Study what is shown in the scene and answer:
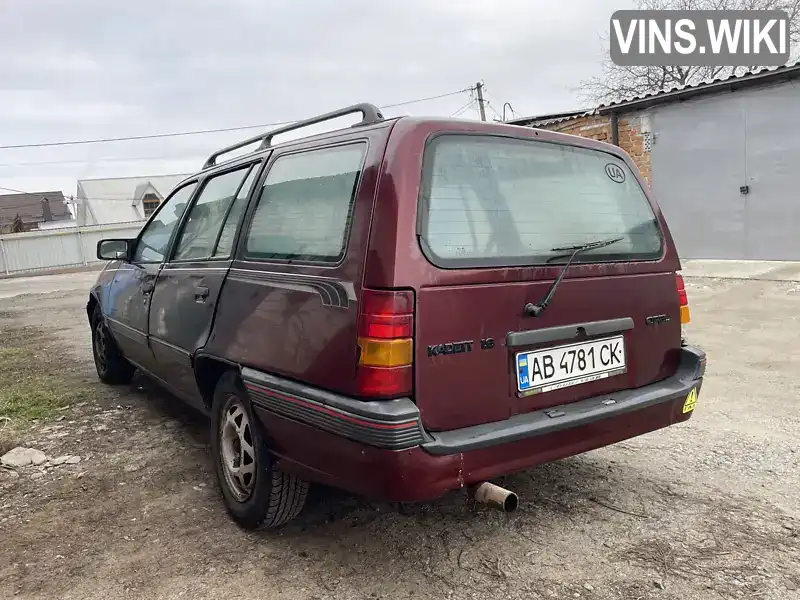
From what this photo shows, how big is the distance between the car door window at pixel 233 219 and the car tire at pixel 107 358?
2.40m

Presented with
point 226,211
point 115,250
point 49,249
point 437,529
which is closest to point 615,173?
point 437,529

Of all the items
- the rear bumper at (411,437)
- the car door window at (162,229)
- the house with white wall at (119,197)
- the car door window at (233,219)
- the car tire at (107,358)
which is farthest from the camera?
the house with white wall at (119,197)

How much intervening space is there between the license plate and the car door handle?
1586 mm

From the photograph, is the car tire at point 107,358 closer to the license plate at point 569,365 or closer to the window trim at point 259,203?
the window trim at point 259,203

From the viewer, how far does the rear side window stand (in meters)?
2.40

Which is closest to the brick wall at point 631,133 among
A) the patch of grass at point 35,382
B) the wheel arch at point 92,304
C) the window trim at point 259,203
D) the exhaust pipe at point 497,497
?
the wheel arch at point 92,304

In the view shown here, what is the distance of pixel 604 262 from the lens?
8.70ft

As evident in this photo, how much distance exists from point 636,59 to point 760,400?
13.0 meters

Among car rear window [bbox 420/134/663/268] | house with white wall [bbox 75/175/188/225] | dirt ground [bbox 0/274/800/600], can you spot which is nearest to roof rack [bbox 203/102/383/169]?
car rear window [bbox 420/134/663/268]

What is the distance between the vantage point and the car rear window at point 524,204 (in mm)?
2309

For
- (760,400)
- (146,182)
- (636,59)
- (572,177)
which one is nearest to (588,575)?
(572,177)

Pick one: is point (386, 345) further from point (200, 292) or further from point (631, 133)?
point (631, 133)

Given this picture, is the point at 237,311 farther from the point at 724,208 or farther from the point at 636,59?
the point at 636,59

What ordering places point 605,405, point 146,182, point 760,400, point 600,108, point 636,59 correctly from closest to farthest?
point 605,405 → point 760,400 → point 600,108 → point 636,59 → point 146,182
